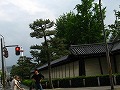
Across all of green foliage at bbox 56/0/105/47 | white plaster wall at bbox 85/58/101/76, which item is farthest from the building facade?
green foliage at bbox 56/0/105/47

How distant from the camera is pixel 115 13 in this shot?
198 feet

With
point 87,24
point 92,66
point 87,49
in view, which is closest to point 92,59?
point 92,66

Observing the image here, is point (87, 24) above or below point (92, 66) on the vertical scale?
above

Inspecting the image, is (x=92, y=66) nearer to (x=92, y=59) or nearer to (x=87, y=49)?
(x=92, y=59)

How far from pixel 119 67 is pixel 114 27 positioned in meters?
30.0

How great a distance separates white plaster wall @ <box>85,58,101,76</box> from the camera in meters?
31.9

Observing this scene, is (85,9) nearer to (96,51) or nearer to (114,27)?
(114,27)

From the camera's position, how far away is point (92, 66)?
105 ft

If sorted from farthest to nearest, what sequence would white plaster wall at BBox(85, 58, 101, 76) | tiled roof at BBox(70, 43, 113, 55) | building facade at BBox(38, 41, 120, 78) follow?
1. white plaster wall at BBox(85, 58, 101, 76)
2. tiled roof at BBox(70, 43, 113, 55)
3. building facade at BBox(38, 41, 120, 78)

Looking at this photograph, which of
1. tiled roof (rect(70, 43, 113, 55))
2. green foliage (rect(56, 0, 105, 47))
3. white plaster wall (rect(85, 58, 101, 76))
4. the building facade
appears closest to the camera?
the building facade

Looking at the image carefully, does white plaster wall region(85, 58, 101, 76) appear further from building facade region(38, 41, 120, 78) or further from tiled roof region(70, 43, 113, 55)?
tiled roof region(70, 43, 113, 55)

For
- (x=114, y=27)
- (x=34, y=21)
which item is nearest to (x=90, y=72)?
(x=34, y=21)

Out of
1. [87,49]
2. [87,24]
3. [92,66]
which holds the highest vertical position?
[87,24]

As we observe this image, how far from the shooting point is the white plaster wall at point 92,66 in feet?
105
